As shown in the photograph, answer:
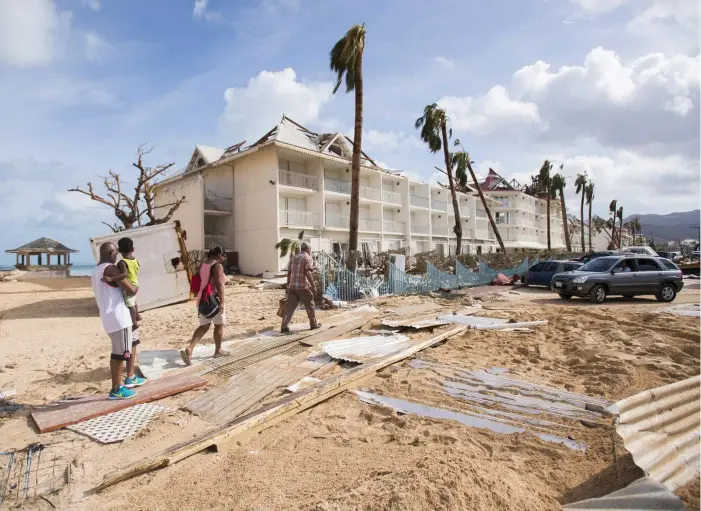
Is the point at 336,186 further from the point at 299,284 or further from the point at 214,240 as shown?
the point at 299,284

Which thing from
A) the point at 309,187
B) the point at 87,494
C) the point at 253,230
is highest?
the point at 309,187

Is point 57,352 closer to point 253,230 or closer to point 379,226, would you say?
point 253,230

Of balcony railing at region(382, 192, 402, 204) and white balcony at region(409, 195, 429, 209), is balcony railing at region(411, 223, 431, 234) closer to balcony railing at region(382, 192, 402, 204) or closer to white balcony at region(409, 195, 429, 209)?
white balcony at region(409, 195, 429, 209)

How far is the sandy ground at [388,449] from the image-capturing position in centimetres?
271

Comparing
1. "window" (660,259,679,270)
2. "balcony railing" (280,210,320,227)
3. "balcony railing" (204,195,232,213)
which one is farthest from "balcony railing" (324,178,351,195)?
"window" (660,259,679,270)

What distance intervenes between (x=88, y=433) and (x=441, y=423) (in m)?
3.29

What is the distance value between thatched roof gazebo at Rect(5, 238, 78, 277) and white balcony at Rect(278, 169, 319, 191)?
20.4 meters

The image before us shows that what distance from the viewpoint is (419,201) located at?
126ft

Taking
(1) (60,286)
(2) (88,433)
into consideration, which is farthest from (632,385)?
(1) (60,286)

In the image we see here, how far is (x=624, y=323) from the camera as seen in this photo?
8.80 m

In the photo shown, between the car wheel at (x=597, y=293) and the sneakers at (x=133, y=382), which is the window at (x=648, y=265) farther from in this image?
the sneakers at (x=133, y=382)

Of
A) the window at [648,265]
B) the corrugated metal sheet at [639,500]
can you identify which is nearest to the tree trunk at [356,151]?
the window at [648,265]

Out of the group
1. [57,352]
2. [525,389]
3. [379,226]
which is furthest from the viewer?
[379,226]

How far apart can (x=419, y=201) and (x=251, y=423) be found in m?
35.9
